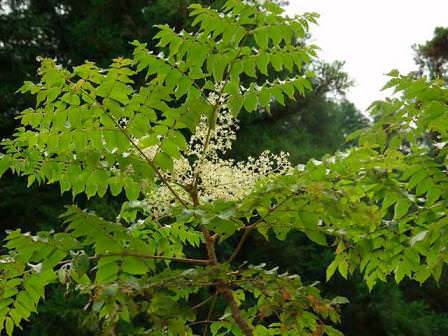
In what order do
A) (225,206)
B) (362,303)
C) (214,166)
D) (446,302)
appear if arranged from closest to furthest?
1. (225,206)
2. (214,166)
3. (362,303)
4. (446,302)

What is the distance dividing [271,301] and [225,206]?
1.07 ft

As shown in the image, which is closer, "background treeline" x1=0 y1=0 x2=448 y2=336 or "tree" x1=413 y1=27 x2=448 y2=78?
→ "background treeline" x1=0 y1=0 x2=448 y2=336

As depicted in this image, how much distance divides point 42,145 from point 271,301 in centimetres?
106

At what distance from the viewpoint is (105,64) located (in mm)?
9859

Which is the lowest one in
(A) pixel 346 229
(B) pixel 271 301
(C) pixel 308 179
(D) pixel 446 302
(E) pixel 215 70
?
(D) pixel 446 302

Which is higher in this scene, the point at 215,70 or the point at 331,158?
the point at 215,70

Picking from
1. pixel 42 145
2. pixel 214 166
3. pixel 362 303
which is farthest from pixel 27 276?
pixel 362 303

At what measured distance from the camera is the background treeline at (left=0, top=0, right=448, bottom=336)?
8773 mm

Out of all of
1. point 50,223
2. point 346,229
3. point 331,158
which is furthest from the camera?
point 50,223

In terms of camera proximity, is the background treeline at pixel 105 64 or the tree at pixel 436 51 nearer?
the background treeline at pixel 105 64

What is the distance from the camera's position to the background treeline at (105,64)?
8.77m

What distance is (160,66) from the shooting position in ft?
6.91

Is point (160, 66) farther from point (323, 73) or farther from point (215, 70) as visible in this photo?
point (323, 73)

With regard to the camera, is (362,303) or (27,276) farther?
(362,303)
